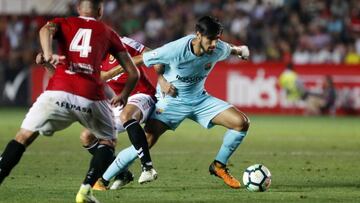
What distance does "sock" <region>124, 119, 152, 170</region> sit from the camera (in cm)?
1009

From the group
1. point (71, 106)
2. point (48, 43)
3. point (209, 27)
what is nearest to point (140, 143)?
point (209, 27)

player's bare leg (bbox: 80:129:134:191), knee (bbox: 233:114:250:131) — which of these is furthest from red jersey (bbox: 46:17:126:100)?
knee (bbox: 233:114:250:131)

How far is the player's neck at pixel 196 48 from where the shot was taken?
10.6 m

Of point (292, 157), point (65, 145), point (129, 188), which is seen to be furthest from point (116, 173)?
point (65, 145)

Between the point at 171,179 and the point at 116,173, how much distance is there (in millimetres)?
1204

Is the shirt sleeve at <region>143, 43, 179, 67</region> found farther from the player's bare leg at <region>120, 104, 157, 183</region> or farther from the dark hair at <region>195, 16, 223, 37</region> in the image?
the player's bare leg at <region>120, 104, 157, 183</region>

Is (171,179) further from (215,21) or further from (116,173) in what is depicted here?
(215,21)

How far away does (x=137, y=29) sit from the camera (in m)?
30.4

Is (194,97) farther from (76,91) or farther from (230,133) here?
(76,91)

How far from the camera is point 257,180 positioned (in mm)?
10086

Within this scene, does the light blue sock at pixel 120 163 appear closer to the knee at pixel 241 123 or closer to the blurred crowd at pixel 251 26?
the knee at pixel 241 123

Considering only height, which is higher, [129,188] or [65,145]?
[129,188]

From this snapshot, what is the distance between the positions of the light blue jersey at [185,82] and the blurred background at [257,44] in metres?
14.8

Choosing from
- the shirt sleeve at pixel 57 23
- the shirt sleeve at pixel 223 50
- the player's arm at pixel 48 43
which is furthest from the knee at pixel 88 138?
the shirt sleeve at pixel 57 23
